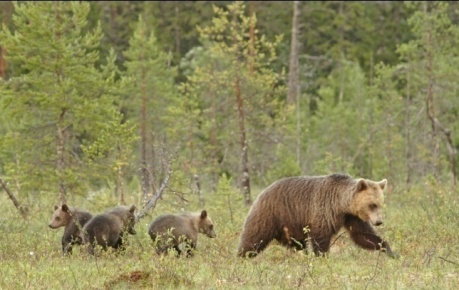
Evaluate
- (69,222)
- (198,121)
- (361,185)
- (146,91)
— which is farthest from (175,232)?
(146,91)

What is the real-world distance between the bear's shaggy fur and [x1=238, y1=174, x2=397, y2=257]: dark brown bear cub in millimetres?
2544

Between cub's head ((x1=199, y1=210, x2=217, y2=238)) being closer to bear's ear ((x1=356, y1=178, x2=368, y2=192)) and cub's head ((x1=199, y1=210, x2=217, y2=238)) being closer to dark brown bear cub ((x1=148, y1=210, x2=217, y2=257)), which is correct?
dark brown bear cub ((x1=148, y1=210, x2=217, y2=257))

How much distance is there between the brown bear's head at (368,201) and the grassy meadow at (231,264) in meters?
0.61

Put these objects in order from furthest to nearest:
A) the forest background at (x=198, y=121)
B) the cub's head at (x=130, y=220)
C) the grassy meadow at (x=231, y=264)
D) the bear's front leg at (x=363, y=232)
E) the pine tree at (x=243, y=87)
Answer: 1. the pine tree at (x=243, y=87)
2. the forest background at (x=198, y=121)
3. the cub's head at (x=130, y=220)
4. the bear's front leg at (x=363, y=232)
5. the grassy meadow at (x=231, y=264)

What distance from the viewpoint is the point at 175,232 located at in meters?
13.3

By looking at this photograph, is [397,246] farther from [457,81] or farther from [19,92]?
[457,81]

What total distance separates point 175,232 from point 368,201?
118 inches

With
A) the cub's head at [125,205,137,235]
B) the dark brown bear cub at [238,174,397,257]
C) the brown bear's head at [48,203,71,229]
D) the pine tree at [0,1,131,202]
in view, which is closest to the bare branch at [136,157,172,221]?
the cub's head at [125,205,137,235]

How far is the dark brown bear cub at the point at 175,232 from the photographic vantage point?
41.9 ft

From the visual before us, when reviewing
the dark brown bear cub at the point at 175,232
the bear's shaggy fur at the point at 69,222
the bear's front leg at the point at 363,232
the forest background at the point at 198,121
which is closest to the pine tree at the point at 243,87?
the forest background at the point at 198,121

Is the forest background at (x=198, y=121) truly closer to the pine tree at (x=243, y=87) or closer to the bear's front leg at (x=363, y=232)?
the pine tree at (x=243, y=87)

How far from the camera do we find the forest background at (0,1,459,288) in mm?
20078

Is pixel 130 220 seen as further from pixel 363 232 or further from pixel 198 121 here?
pixel 198 121

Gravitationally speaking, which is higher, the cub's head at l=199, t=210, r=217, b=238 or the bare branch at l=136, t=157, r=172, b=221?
the bare branch at l=136, t=157, r=172, b=221
